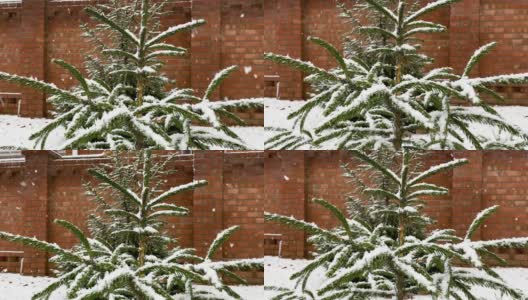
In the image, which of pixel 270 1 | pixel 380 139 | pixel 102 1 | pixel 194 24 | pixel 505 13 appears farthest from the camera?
pixel 505 13

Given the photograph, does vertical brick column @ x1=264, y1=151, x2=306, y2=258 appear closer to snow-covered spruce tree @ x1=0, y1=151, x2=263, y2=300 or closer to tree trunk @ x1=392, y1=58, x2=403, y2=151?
snow-covered spruce tree @ x1=0, y1=151, x2=263, y2=300

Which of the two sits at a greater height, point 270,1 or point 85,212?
point 270,1

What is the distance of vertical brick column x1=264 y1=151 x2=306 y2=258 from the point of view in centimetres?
593

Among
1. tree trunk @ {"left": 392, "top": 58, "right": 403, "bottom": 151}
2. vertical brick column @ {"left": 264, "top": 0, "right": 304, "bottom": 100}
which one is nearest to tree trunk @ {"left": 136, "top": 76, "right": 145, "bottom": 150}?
vertical brick column @ {"left": 264, "top": 0, "right": 304, "bottom": 100}

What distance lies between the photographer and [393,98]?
410cm

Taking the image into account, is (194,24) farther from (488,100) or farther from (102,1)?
(488,100)

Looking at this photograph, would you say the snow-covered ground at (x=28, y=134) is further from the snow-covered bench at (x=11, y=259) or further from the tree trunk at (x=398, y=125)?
the snow-covered bench at (x=11, y=259)

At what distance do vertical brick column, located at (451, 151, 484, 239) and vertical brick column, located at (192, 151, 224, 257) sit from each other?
120 inches

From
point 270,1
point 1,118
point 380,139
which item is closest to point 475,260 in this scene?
point 380,139

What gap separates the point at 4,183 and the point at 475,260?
603 centimetres

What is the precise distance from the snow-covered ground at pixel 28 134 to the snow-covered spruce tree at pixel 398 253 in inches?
49.0

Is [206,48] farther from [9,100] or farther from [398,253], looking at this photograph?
[398,253]

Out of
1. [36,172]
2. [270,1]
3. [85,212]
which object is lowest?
[85,212]

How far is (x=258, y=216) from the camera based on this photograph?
647 centimetres
